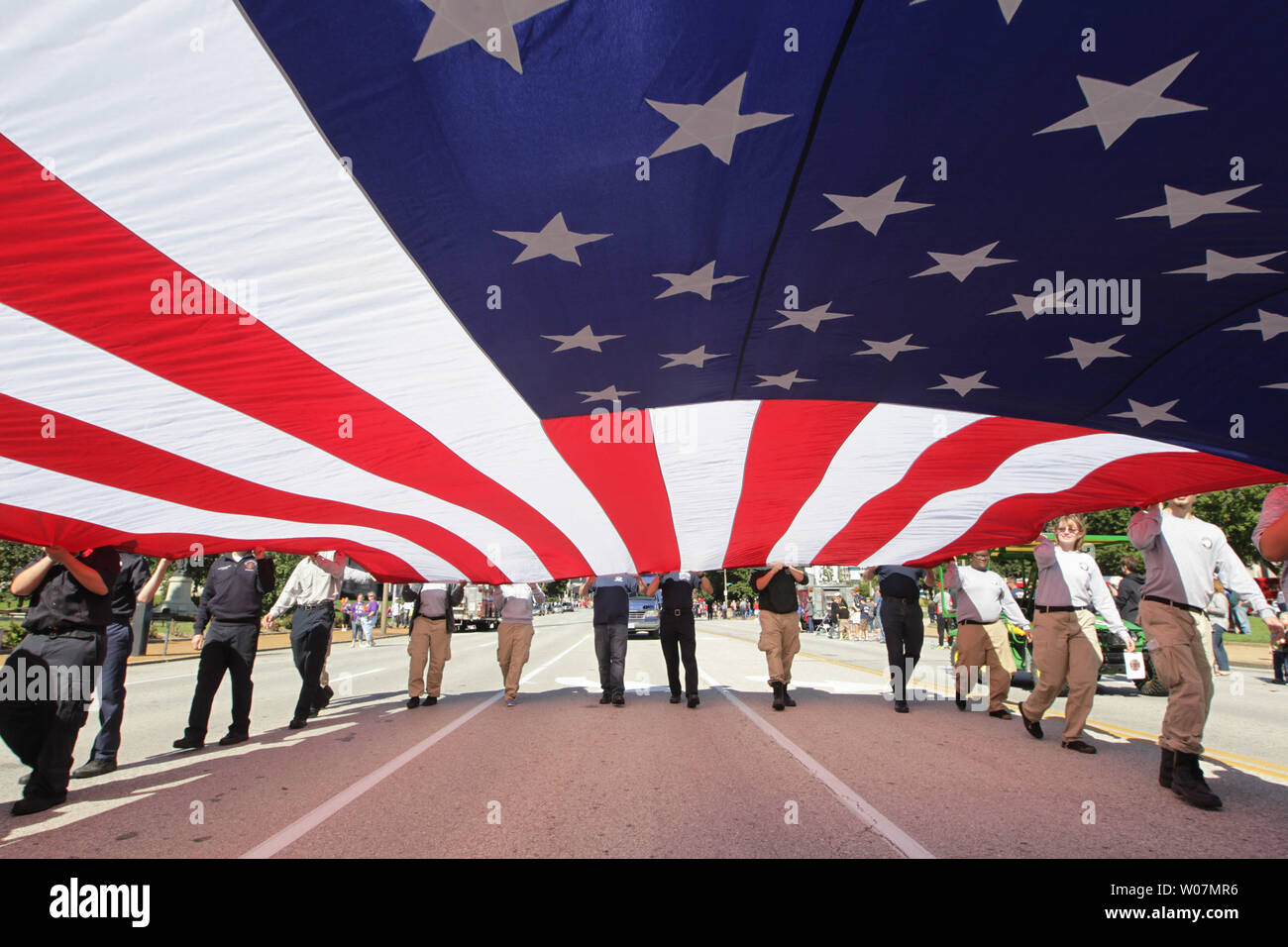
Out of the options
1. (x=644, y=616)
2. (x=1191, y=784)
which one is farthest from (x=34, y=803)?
(x=644, y=616)

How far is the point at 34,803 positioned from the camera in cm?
407

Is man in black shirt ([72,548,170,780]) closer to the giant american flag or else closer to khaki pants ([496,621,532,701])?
the giant american flag

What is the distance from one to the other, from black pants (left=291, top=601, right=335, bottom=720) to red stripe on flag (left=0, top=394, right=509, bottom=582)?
92 centimetres

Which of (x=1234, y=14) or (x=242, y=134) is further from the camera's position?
(x=242, y=134)

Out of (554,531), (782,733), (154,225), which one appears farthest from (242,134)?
(782,733)

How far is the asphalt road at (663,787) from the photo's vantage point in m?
3.38

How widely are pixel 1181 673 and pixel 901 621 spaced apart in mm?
3675

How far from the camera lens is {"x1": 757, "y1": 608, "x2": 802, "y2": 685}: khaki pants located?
25.5ft

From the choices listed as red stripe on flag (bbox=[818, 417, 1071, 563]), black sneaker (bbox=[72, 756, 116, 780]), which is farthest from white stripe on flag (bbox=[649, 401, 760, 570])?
black sneaker (bbox=[72, 756, 116, 780])
